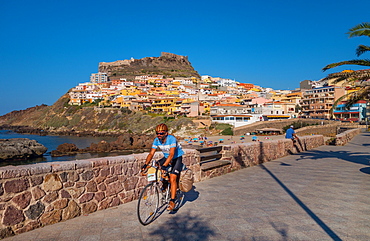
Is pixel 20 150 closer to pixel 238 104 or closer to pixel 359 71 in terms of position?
pixel 359 71

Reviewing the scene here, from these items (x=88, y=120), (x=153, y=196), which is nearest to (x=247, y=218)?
(x=153, y=196)

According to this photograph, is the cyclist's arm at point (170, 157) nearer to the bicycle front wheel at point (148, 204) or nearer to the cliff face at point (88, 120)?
the bicycle front wheel at point (148, 204)

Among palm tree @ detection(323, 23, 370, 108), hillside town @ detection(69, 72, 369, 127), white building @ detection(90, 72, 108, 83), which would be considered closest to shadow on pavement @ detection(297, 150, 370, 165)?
palm tree @ detection(323, 23, 370, 108)

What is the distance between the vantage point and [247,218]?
16.5 feet

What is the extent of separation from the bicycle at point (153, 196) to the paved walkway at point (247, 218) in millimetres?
169

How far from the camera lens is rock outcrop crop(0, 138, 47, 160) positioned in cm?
3553

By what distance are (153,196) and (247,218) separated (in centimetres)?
168

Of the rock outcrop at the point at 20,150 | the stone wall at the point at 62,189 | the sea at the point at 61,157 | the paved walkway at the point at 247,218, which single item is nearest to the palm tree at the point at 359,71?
the paved walkway at the point at 247,218

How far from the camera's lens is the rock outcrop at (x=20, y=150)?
35.5 metres

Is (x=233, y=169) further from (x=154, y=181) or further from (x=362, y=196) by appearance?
(x=154, y=181)

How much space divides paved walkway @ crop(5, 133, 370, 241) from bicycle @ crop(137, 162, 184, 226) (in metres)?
0.17

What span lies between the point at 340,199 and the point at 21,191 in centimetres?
618

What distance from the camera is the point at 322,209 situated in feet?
18.2

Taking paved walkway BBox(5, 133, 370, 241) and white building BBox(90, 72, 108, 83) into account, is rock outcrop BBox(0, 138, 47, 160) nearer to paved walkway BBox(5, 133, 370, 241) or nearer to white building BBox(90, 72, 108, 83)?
paved walkway BBox(5, 133, 370, 241)
